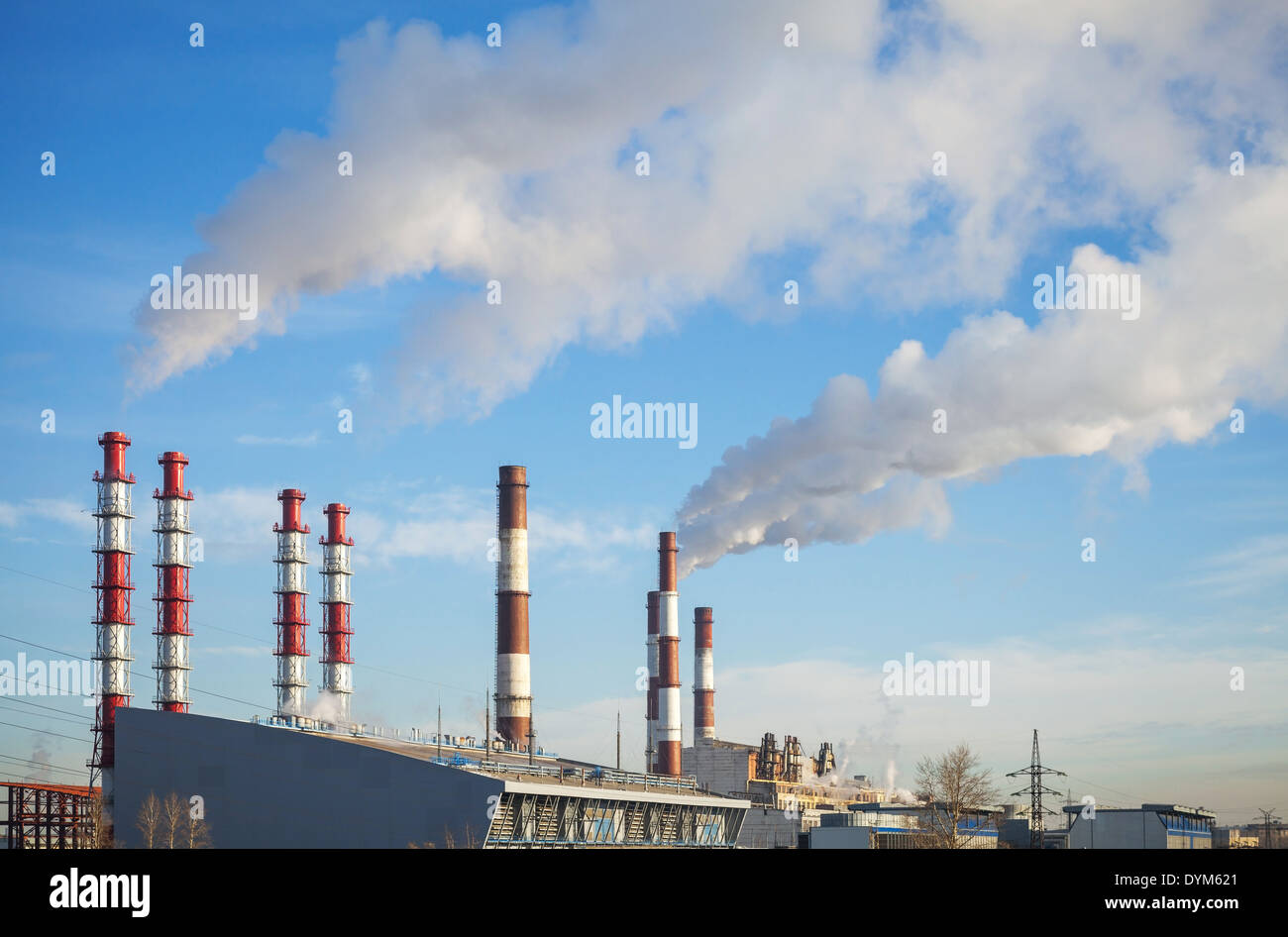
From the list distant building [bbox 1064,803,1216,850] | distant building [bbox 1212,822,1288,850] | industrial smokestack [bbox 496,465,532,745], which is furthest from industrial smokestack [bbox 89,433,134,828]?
distant building [bbox 1212,822,1288,850]

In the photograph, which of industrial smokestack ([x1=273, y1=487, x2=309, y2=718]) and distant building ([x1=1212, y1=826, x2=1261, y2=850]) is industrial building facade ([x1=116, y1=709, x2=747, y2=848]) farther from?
distant building ([x1=1212, y1=826, x2=1261, y2=850])

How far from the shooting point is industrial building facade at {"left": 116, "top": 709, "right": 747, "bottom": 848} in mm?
62562

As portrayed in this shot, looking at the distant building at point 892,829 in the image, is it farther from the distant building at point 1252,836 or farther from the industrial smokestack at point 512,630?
the distant building at point 1252,836

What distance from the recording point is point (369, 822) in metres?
62.9

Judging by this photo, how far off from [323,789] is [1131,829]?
58.1 metres

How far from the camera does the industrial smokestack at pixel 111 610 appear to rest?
83312 millimetres

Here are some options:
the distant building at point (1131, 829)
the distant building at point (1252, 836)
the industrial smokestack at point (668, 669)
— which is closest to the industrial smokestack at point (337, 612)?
the industrial smokestack at point (668, 669)

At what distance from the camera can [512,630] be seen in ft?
268

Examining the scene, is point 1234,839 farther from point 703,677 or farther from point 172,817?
point 172,817

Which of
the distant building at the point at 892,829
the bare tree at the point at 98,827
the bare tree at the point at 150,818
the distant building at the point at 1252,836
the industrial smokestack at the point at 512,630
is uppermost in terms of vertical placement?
the industrial smokestack at the point at 512,630

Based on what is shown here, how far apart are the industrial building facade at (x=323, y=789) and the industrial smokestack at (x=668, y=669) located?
29.7 meters
